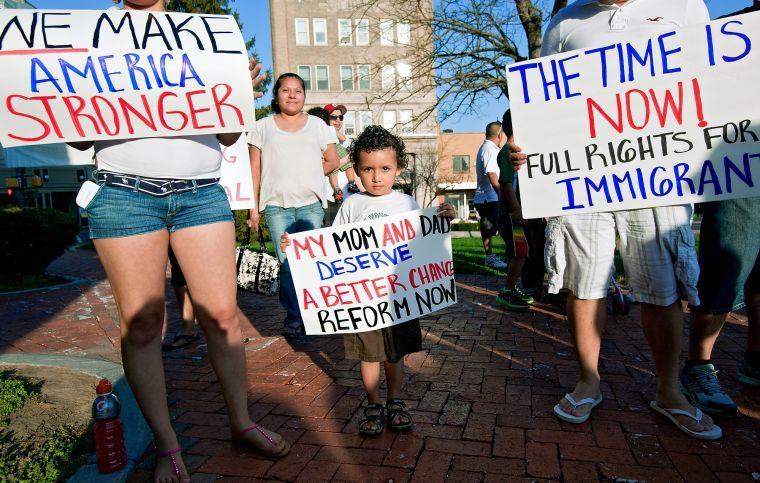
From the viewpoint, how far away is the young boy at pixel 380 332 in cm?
Answer: 245

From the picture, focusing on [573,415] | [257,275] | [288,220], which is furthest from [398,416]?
[257,275]

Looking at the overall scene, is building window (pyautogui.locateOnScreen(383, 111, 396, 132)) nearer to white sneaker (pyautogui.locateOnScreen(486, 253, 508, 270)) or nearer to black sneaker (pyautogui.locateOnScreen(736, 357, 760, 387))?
white sneaker (pyautogui.locateOnScreen(486, 253, 508, 270))

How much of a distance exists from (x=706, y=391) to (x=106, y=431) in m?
2.82

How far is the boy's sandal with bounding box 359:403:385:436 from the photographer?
2.38 meters

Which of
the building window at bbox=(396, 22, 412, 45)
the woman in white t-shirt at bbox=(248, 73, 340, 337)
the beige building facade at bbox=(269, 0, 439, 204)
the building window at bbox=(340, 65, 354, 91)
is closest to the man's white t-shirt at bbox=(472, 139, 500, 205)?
the woman in white t-shirt at bbox=(248, 73, 340, 337)

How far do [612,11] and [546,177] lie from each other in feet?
2.69

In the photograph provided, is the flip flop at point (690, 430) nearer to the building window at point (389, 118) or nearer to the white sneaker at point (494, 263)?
the white sneaker at point (494, 263)

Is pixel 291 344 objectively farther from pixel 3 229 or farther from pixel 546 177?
pixel 3 229

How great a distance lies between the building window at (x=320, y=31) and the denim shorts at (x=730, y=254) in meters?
35.0

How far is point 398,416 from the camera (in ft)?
7.98

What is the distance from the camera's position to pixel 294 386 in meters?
3.08

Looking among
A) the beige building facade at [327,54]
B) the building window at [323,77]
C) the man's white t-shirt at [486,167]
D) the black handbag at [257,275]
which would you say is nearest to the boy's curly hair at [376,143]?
the black handbag at [257,275]

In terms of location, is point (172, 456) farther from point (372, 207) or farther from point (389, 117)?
point (389, 117)

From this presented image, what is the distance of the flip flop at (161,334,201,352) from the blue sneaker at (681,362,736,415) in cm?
346
